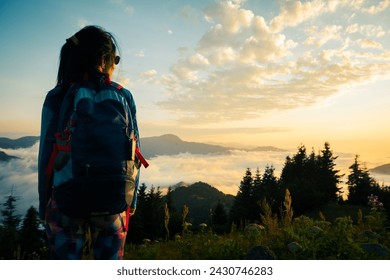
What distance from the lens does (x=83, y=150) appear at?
2.02 m

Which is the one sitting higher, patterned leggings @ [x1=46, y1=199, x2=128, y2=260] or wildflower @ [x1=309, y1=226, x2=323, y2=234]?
patterned leggings @ [x1=46, y1=199, x2=128, y2=260]

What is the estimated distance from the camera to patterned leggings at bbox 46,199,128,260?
2033 mm

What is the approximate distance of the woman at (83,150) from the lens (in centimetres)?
202

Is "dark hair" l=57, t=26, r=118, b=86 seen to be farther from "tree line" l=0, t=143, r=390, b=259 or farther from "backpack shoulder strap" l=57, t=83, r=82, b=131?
"tree line" l=0, t=143, r=390, b=259

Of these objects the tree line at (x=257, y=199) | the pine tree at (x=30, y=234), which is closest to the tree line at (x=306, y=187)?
the tree line at (x=257, y=199)

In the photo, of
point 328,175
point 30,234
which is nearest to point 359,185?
point 328,175

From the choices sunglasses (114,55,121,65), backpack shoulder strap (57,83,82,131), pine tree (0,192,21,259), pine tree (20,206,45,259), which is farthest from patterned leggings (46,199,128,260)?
pine tree (0,192,21,259)

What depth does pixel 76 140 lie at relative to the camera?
201 centimetres

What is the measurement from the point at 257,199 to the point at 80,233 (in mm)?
48654

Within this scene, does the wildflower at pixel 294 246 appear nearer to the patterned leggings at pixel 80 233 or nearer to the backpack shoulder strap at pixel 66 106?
the patterned leggings at pixel 80 233

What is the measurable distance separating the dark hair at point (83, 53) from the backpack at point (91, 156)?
0.56 feet

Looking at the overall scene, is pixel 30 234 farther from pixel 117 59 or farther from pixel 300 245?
pixel 117 59
